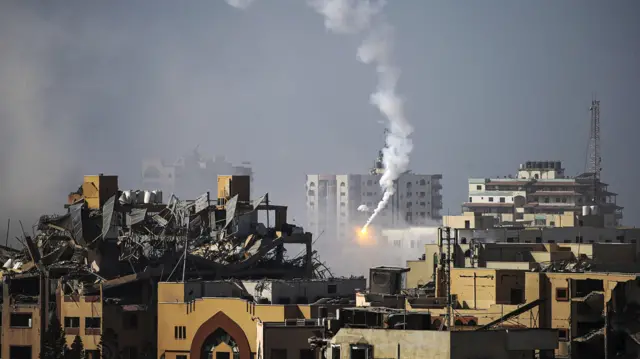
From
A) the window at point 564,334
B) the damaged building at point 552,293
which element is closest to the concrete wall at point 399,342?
the damaged building at point 552,293

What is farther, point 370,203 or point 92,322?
point 370,203

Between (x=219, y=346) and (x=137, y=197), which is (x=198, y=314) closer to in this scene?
(x=219, y=346)

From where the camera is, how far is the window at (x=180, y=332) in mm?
71000

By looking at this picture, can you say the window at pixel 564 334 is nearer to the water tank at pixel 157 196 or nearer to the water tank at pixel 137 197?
the water tank at pixel 137 197

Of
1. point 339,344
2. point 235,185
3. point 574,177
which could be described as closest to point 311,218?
point 574,177

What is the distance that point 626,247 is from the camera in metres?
77.2

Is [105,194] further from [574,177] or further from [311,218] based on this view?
[311,218]

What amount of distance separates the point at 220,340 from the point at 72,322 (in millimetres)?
8779

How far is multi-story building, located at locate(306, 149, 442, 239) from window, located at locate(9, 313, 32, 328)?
9958cm

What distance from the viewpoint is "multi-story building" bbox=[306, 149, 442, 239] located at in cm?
18475

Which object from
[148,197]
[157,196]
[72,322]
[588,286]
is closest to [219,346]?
[72,322]

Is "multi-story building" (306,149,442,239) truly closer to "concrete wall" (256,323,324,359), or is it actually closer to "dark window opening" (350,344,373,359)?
"concrete wall" (256,323,324,359)

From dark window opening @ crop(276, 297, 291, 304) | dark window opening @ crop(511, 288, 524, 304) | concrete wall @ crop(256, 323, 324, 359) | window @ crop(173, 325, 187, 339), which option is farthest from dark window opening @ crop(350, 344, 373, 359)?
window @ crop(173, 325, 187, 339)

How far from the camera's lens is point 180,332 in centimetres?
7119
